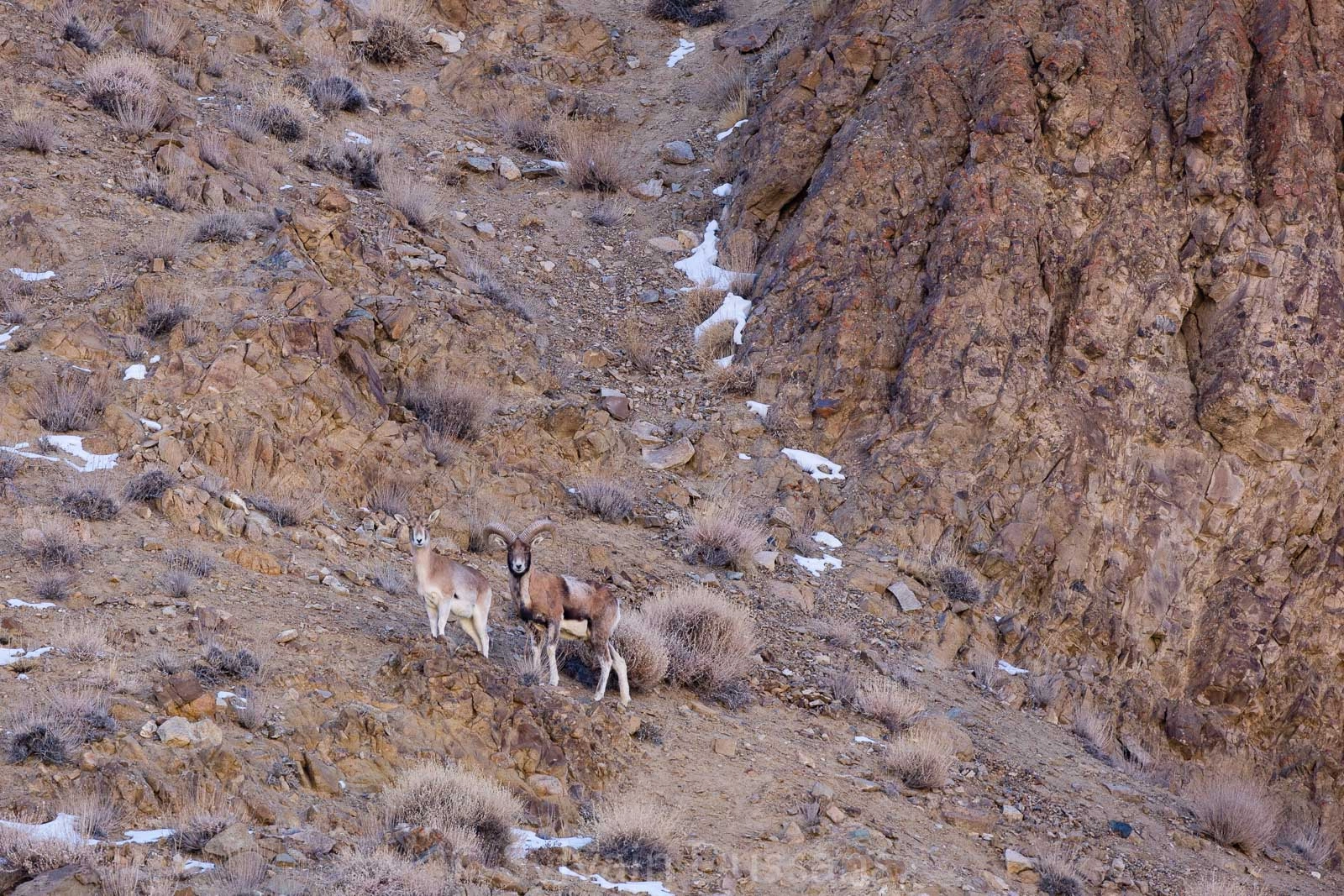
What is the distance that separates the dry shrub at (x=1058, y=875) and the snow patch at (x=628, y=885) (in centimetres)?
305

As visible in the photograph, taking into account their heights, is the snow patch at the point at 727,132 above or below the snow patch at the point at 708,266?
above

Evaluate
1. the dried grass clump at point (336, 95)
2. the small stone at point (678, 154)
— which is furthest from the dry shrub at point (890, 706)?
the dried grass clump at point (336, 95)

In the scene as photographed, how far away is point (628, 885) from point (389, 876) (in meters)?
1.55

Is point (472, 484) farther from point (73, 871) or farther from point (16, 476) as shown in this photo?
point (73, 871)

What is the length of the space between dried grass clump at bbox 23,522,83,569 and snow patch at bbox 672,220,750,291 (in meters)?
9.27

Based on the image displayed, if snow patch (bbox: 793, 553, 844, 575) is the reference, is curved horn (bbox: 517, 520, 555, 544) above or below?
above

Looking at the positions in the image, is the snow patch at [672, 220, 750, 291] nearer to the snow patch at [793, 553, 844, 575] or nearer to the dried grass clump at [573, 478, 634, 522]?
the dried grass clump at [573, 478, 634, 522]

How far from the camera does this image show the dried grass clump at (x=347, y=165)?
1636cm

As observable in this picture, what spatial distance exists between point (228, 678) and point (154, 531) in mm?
2547

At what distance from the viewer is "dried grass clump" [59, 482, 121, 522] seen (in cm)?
998

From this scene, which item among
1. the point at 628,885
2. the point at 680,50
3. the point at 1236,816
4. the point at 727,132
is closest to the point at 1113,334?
the point at 1236,816

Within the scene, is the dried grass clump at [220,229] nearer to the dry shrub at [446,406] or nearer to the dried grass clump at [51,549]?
the dry shrub at [446,406]

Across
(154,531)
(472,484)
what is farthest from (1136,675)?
(154,531)

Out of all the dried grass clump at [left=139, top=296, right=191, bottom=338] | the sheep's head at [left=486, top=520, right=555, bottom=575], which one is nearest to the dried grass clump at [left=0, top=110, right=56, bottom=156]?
the dried grass clump at [left=139, top=296, right=191, bottom=338]
